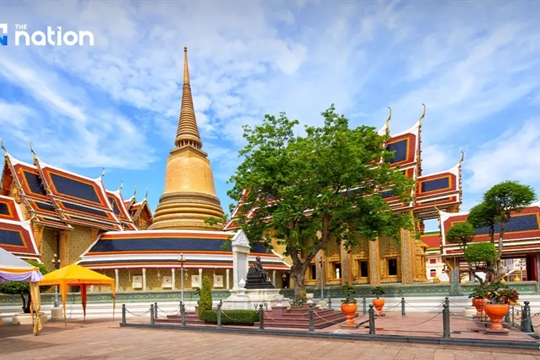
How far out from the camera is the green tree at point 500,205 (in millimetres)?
21386

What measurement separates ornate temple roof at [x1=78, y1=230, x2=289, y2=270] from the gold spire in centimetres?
1487

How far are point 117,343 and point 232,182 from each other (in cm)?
1118

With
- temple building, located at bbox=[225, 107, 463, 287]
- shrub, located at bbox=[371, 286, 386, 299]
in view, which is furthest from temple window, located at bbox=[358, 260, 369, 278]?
shrub, located at bbox=[371, 286, 386, 299]

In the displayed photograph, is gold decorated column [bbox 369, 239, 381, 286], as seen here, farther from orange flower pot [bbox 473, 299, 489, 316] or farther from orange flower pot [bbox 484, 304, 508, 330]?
orange flower pot [bbox 484, 304, 508, 330]

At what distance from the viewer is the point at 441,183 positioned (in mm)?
33531

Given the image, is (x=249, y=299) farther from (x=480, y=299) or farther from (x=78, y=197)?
(x=78, y=197)

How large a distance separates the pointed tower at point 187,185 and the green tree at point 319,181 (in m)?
21.4

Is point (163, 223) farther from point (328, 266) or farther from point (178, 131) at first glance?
point (328, 266)

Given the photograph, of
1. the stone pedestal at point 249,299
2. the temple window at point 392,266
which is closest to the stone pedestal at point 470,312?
the stone pedestal at point 249,299

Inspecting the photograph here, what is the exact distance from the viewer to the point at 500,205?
22.4m

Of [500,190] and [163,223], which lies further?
[163,223]

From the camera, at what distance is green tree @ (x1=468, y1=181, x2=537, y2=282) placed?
70.2 feet

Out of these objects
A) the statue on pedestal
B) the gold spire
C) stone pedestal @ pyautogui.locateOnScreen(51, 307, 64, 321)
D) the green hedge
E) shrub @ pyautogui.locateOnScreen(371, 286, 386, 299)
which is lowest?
stone pedestal @ pyautogui.locateOnScreen(51, 307, 64, 321)

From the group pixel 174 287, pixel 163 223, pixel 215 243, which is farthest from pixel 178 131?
pixel 174 287
